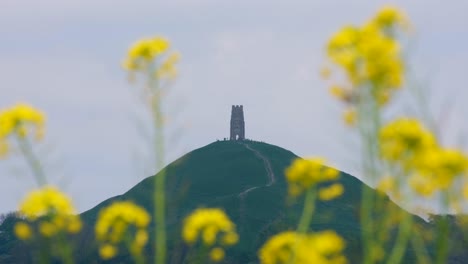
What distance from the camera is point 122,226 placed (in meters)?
6.81

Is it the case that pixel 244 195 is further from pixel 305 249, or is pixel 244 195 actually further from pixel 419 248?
pixel 305 249

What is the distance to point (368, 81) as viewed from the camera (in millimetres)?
6488

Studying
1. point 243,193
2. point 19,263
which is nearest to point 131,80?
point 19,263

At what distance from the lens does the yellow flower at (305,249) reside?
5.91 meters

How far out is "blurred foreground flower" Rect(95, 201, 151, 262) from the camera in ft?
21.6

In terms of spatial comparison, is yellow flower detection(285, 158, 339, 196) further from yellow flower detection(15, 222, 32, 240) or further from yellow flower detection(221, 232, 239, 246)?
yellow flower detection(15, 222, 32, 240)

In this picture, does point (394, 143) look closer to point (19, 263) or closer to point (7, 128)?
point (7, 128)

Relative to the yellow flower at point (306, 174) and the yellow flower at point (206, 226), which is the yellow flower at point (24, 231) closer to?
the yellow flower at point (206, 226)

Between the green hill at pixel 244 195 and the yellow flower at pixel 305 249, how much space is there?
12764cm

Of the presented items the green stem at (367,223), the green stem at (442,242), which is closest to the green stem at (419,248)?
the green stem at (442,242)

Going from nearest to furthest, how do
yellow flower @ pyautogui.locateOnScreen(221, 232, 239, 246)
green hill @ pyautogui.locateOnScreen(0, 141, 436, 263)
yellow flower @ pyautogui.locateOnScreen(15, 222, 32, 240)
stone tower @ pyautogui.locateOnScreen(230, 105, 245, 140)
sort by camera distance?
yellow flower @ pyautogui.locateOnScreen(15, 222, 32, 240) < yellow flower @ pyautogui.locateOnScreen(221, 232, 239, 246) < green hill @ pyautogui.locateOnScreen(0, 141, 436, 263) < stone tower @ pyautogui.locateOnScreen(230, 105, 245, 140)

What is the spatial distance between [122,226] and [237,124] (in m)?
189

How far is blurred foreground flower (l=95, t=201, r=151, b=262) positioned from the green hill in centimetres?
12763

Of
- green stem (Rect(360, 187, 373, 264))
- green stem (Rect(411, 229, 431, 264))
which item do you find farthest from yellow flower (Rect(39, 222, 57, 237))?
green stem (Rect(411, 229, 431, 264))
